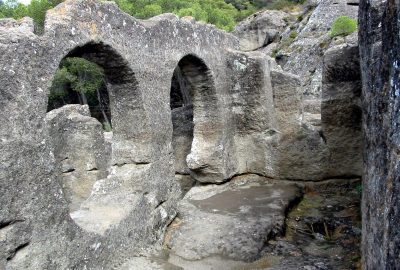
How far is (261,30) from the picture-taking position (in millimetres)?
20828

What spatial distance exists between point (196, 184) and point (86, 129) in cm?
235

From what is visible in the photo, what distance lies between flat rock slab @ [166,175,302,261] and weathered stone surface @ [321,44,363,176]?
0.94 metres

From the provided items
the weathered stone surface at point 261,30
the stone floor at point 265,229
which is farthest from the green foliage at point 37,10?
the stone floor at point 265,229

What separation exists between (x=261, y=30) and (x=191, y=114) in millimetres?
14196

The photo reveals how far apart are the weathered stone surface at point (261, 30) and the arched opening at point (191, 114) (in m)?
13.7

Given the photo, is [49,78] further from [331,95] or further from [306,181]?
[306,181]

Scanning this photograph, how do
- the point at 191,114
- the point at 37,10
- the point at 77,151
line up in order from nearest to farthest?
1. the point at 77,151
2. the point at 191,114
3. the point at 37,10

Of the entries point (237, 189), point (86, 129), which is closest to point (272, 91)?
point (237, 189)

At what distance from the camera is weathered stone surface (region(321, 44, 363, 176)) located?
590 centimetres

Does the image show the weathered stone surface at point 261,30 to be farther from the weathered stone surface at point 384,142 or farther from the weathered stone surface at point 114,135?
the weathered stone surface at point 384,142

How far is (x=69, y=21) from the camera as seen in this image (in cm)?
402

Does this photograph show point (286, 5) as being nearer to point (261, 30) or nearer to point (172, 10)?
point (261, 30)

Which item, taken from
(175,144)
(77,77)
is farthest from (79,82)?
(175,144)

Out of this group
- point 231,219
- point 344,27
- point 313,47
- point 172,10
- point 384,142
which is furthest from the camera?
point 172,10
